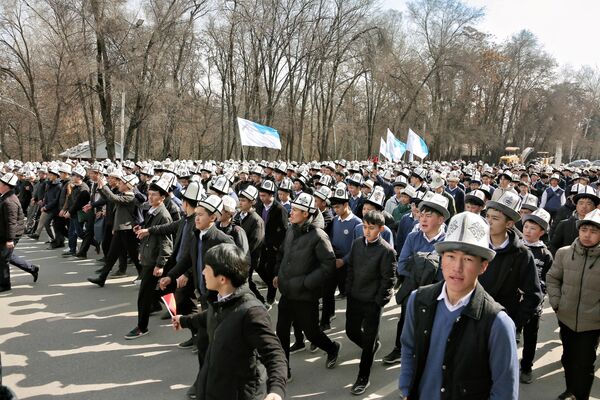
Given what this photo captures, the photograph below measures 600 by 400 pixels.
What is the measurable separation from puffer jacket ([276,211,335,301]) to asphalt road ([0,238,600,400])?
0.98 m

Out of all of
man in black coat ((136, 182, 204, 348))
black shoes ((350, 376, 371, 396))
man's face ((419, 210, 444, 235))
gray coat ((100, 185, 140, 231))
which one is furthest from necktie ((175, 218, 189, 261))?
gray coat ((100, 185, 140, 231))

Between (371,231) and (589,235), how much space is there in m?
2.00

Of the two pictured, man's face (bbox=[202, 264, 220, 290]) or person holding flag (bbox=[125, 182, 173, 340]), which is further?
person holding flag (bbox=[125, 182, 173, 340])

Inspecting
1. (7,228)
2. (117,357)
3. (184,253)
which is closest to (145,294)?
(117,357)

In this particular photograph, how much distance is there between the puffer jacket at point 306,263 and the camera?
15.4ft

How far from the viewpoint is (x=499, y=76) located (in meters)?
49.8

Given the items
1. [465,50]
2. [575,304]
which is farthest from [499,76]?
[575,304]

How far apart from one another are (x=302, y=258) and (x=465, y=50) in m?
42.1

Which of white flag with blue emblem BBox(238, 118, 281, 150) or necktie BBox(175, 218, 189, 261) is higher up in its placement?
white flag with blue emblem BBox(238, 118, 281, 150)

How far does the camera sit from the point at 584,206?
657cm

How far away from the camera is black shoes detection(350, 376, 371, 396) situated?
4543 mm

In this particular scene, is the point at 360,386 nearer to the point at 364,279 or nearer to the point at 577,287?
the point at 364,279

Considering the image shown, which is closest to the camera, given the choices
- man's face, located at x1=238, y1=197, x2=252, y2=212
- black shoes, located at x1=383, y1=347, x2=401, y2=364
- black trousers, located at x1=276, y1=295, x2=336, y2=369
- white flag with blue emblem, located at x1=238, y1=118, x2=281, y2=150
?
black trousers, located at x1=276, y1=295, x2=336, y2=369

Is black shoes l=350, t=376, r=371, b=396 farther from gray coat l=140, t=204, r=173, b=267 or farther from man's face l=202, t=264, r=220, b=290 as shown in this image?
gray coat l=140, t=204, r=173, b=267
